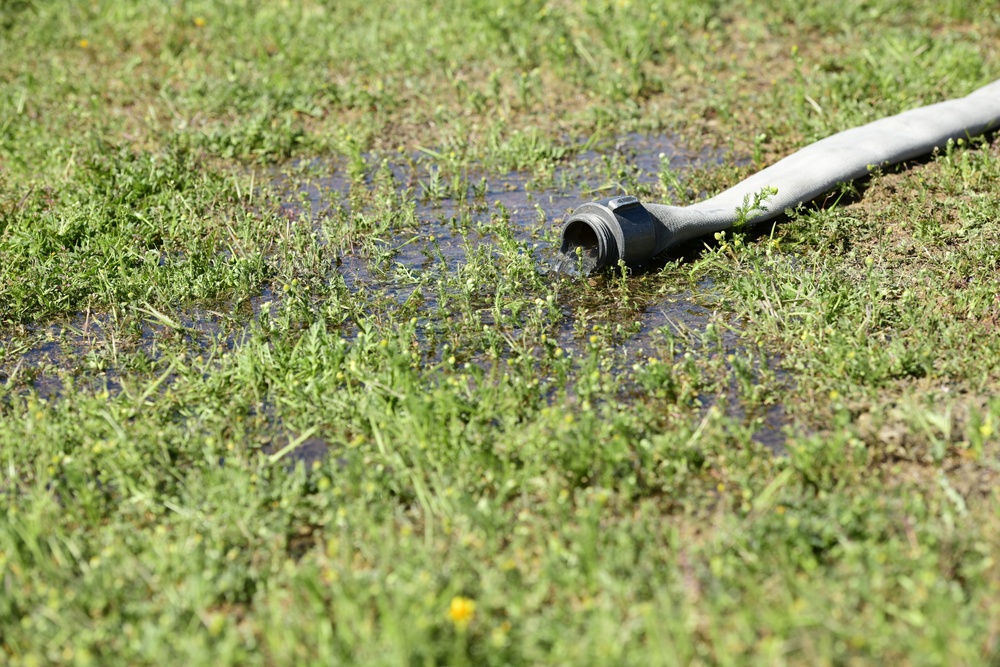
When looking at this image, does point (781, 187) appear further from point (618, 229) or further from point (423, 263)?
point (423, 263)

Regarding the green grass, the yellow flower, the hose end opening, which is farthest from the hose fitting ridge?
the yellow flower

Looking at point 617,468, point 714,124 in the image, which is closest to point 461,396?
point 617,468

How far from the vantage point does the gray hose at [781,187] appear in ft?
16.7

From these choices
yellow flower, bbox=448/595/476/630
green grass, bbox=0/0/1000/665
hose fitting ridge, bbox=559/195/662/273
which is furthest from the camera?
hose fitting ridge, bbox=559/195/662/273

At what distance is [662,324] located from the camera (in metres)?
4.82

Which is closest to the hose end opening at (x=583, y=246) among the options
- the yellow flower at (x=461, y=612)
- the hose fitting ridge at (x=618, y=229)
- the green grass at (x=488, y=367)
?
the hose fitting ridge at (x=618, y=229)

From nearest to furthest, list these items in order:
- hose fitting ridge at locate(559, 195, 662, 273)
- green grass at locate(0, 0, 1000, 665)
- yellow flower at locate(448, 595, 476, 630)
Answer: yellow flower at locate(448, 595, 476, 630), green grass at locate(0, 0, 1000, 665), hose fitting ridge at locate(559, 195, 662, 273)

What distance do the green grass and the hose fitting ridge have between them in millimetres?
139

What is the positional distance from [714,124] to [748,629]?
4.54 m

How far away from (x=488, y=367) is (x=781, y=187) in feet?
6.69

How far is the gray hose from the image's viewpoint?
5078 millimetres

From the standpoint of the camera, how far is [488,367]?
4.54m

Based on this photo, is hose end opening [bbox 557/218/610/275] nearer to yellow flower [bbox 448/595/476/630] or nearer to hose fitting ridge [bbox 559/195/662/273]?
hose fitting ridge [bbox 559/195/662/273]

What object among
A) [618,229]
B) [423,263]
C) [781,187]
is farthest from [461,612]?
[781,187]
